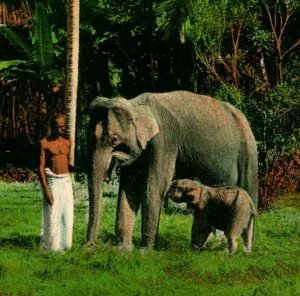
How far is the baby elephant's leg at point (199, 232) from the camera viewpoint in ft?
32.4

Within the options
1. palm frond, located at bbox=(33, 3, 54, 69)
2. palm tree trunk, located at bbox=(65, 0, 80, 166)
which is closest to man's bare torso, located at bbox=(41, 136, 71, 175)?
palm tree trunk, located at bbox=(65, 0, 80, 166)

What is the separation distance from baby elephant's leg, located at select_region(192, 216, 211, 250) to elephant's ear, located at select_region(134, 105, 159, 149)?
103 cm

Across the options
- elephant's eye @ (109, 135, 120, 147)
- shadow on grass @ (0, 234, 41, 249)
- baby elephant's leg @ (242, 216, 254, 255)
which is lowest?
shadow on grass @ (0, 234, 41, 249)

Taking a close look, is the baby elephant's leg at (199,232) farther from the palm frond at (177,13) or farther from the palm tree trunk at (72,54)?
the palm frond at (177,13)

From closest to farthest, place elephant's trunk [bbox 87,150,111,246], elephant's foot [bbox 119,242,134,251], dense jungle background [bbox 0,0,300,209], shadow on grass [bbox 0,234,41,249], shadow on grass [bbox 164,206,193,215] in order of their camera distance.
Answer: elephant's trunk [bbox 87,150,111,246] → elephant's foot [bbox 119,242,134,251] → shadow on grass [bbox 0,234,41,249] → shadow on grass [bbox 164,206,193,215] → dense jungle background [bbox 0,0,300,209]

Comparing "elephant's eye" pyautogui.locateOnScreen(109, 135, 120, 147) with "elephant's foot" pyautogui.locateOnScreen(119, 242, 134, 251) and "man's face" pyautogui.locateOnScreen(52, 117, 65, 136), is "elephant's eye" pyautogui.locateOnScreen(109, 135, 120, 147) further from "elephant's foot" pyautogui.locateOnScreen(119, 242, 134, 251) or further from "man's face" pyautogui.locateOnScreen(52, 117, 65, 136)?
"elephant's foot" pyautogui.locateOnScreen(119, 242, 134, 251)

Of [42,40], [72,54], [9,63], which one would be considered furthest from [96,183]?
[9,63]

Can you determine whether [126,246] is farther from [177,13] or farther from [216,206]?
[177,13]

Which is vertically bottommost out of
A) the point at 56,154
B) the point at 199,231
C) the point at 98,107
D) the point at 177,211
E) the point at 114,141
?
the point at 177,211

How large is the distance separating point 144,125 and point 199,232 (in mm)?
1338

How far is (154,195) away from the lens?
989cm

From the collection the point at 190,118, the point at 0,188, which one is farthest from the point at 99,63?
the point at 190,118

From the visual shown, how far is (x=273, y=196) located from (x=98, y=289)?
322 inches

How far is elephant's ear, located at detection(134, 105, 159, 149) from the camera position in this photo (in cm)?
970
